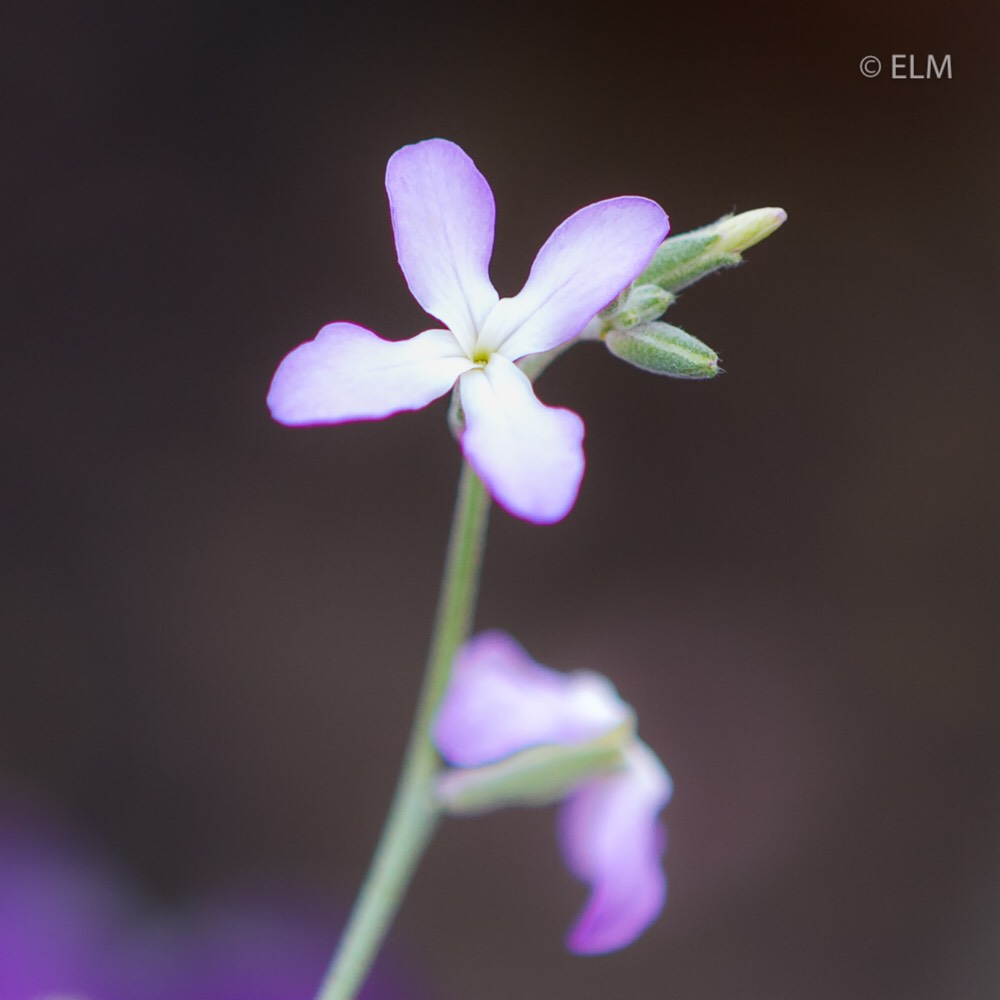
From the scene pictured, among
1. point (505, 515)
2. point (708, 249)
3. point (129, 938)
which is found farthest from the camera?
point (505, 515)

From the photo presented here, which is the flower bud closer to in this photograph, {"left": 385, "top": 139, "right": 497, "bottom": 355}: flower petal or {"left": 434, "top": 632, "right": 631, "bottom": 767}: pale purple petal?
{"left": 385, "top": 139, "right": 497, "bottom": 355}: flower petal

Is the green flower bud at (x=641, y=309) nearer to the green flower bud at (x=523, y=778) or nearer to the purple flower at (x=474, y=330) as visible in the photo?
the purple flower at (x=474, y=330)

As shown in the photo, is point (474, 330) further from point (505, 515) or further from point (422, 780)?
point (505, 515)

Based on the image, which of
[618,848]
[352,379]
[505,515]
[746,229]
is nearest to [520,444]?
[352,379]

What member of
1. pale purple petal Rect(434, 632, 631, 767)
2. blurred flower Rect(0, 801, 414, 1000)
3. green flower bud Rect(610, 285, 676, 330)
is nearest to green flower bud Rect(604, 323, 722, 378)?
green flower bud Rect(610, 285, 676, 330)

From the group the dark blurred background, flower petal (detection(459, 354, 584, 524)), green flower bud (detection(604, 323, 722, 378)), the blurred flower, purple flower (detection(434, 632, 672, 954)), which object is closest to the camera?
flower petal (detection(459, 354, 584, 524))

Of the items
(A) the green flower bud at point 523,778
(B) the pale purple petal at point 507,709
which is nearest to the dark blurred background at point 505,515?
(B) the pale purple petal at point 507,709
